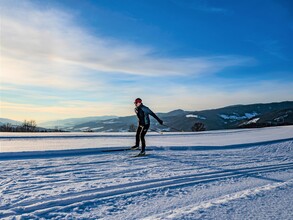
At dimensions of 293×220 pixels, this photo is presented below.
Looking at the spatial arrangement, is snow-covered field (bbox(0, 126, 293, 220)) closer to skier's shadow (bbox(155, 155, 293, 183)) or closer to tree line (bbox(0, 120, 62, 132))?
skier's shadow (bbox(155, 155, 293, 183))

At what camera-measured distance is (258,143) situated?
44.4 ft

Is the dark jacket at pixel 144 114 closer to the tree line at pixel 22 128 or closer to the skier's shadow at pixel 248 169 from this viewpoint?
the skier's shadow at pixel 248 169

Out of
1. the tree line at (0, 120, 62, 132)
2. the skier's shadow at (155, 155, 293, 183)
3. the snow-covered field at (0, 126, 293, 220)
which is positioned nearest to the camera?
the snow-covered field at (0, 126, 293, 220)

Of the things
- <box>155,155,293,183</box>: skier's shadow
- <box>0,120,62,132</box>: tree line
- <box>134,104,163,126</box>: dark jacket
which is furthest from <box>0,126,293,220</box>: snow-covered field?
<box>0,120,62,132</box>: tree line

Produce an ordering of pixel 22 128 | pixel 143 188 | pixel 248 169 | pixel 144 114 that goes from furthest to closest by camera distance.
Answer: pixel 22 128, pixel 144 114, pixel 248 169, pixel 143 188

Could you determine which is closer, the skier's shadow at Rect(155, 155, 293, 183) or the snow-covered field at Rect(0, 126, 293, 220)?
the snow-covered field at Rect(0, 126, 293, 220)

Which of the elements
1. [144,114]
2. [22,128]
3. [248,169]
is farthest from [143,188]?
[22,128]

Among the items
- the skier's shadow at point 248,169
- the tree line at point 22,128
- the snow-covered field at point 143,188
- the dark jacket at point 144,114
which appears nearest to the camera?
the snow-covered field at point 143,188

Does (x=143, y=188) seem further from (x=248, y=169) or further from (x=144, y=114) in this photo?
(x=144, y=114)

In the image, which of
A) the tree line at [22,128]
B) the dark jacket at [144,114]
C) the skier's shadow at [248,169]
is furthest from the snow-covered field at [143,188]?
the tree line at [22,128]

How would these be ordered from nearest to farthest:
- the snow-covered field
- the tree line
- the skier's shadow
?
1. the snow-covered field
2. the skier's shadow
3. the tree line

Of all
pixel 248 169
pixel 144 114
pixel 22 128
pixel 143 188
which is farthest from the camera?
pixel 22 128

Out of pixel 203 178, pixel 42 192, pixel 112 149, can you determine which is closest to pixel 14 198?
pixel 42 192

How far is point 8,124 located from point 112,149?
63.2 feet
